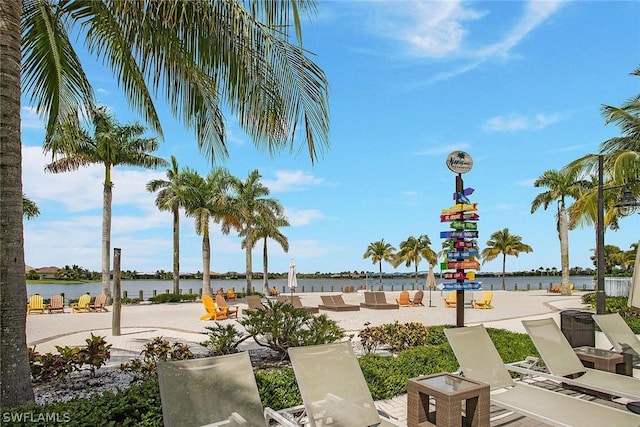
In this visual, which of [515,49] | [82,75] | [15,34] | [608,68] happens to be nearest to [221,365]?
[15,34]

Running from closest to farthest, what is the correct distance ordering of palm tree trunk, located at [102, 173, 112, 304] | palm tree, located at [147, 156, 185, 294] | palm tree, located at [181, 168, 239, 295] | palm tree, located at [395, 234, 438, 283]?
palm tree trunk, located at [102, 173, 112, 304] → palm tree, located at [181, 168, 239, 295] → palm tree, located at [147, 156, 185, 294] → palm tree, located at [395, 234, 438, 283]

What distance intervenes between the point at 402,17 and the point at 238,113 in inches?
174

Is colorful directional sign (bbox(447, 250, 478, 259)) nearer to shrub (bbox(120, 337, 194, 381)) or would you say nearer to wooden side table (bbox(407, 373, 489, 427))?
wooden side table (bbox(407, 373, 489, 427))

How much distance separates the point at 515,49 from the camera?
993 centimetres

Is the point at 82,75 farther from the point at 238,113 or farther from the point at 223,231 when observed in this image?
the point at 223,231

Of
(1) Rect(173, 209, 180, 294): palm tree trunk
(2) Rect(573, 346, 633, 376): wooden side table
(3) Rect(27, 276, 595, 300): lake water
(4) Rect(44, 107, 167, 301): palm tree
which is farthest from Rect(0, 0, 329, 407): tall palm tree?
(1) Rect(173, 209, 180, 294): palm tree trunk

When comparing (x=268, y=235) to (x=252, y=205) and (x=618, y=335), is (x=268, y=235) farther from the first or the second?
(x=618, y=335)

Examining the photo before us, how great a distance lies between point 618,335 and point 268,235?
28.7m

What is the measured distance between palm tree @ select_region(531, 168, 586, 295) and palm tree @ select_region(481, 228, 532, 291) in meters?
19.4

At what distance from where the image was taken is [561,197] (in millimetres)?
30078

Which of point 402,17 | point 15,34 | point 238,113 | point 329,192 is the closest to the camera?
point 15,34

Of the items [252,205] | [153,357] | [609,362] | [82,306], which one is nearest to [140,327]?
[82,306]

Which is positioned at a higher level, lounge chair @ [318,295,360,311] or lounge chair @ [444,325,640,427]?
lounge chair @ [444,325,640,427]

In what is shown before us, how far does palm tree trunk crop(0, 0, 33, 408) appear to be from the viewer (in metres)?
3.79
